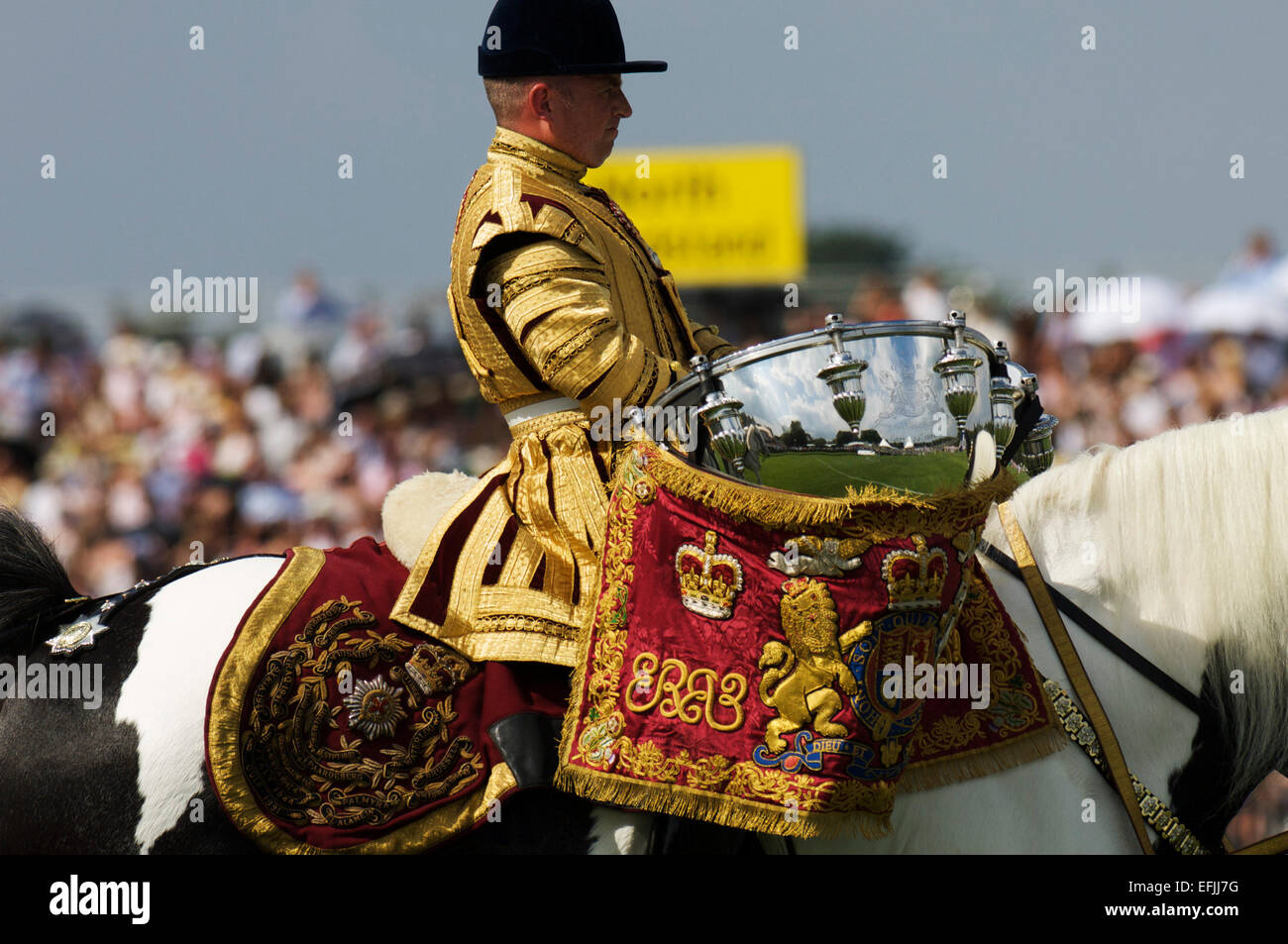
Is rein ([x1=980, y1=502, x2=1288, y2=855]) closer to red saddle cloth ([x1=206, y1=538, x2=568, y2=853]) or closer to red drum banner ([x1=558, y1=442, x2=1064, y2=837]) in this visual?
red drum banner ([x1=558, y1=442, x2=1064, y2=837])

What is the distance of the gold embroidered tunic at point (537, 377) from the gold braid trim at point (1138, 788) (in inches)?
46.6

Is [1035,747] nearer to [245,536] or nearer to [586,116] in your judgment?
[586,116]

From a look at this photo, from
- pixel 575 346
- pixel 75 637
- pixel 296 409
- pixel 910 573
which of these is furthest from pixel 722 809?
pixel 296 409

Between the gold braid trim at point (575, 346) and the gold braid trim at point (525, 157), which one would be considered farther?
the gold braid trim at point (525, 157)

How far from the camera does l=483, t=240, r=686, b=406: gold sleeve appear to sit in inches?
134

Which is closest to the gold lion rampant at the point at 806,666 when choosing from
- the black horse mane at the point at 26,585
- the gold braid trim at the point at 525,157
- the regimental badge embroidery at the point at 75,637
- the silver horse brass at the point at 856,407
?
the silver horse brass at the point at 856,407

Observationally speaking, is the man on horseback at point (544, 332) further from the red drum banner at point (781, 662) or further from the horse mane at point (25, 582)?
the horse mane at point (25, 582)

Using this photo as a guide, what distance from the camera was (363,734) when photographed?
11.2 feet

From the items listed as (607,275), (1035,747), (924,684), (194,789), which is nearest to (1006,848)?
(1035,747)

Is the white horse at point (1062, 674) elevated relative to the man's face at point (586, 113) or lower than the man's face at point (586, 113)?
lower

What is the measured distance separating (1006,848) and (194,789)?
1943 millimetres

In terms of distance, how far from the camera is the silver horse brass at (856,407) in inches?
123

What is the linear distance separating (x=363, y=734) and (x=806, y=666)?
1083 millimetres

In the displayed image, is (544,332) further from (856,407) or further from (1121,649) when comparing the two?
(1121,649)
